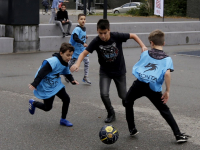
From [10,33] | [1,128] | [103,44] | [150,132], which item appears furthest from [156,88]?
[10,33]

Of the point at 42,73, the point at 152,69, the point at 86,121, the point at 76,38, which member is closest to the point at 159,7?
the point at 76,38

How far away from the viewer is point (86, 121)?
21.0ft

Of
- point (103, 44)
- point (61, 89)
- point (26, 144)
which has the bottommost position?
point (26, 144)

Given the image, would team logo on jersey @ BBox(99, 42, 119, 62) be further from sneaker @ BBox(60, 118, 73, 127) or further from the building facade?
the building facade

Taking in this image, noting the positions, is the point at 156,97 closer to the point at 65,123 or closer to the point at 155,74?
the point at 155,74

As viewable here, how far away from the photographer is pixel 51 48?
1589 centimetres

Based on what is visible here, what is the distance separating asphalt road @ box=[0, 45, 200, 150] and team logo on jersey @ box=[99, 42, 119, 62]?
105 centimetres

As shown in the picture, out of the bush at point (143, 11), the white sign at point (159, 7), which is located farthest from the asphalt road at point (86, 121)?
the bush at point (143, 11)

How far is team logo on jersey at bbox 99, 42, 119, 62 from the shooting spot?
20.0ft

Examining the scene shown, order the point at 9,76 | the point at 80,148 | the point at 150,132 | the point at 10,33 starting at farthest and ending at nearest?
the point at 10,33 < the point at 9,76 < the point at 150,132 < the point at 80,148

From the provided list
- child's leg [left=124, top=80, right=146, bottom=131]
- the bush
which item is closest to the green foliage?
the bush

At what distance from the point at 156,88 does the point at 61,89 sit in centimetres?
156

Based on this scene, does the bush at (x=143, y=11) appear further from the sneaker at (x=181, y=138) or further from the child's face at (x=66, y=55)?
the sneaker at (x=181, y=138)

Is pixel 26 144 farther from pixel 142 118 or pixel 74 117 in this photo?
pixel 142 118
